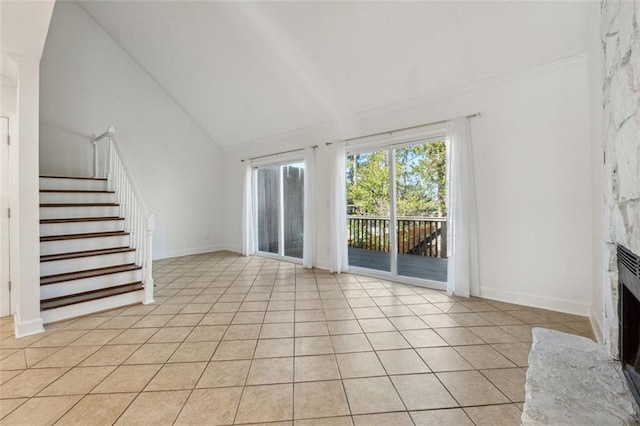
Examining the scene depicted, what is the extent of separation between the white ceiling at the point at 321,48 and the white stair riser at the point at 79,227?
2.85 meters

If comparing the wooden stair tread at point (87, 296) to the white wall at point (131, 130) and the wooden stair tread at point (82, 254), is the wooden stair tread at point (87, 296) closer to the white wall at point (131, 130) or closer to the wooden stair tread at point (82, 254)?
the wooden stair tread at point (82, 254)

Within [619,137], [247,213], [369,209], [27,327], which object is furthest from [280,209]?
[619,137]

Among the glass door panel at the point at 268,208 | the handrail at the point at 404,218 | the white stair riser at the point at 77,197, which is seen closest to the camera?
the white stair riser at the point at 77,197

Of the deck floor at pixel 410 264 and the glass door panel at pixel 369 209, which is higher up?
the glass door panel at pixel 369 209

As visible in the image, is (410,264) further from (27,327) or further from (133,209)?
(27,327)

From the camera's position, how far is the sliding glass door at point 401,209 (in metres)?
3.63

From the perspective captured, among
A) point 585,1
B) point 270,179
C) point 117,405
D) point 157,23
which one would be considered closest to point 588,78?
point 585,1

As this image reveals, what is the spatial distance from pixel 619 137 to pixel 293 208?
4541 millimetres

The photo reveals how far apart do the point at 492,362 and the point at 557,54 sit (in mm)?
2895

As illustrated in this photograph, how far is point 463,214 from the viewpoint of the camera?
315 cm

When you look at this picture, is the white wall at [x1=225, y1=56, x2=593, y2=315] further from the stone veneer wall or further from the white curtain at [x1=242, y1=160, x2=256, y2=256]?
the white curtain at [x1=242, y1=160, x2=256, y2=256]

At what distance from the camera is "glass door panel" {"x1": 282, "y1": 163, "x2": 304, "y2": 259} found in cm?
527

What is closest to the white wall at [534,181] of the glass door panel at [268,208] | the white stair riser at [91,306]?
the glass door panel at [268,208]

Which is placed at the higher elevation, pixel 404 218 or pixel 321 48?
pixel 321 48
